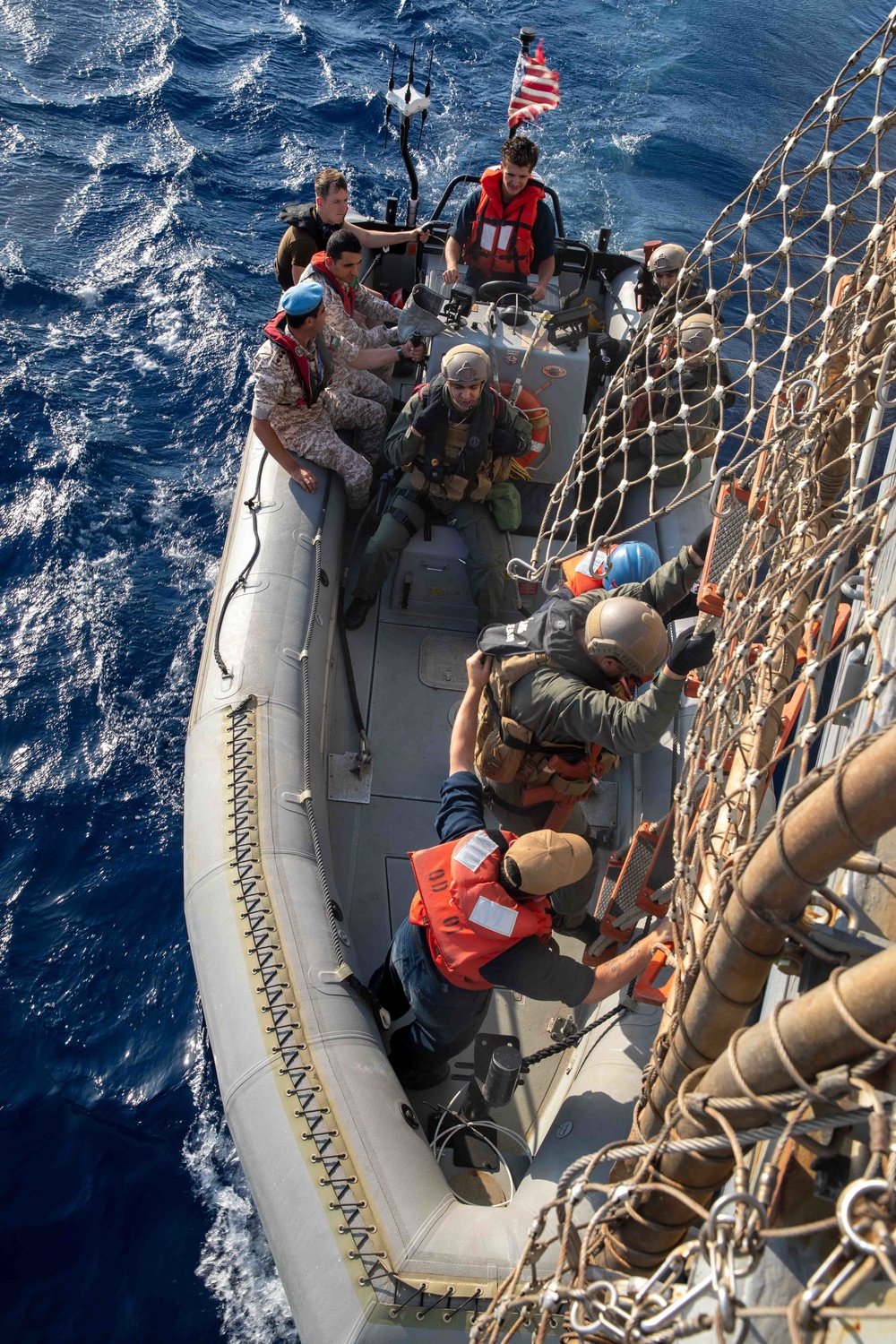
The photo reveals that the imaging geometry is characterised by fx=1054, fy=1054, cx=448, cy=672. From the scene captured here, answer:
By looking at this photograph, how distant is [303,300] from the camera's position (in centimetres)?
468

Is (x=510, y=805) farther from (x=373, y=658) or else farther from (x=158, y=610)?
(x=158, y=610)

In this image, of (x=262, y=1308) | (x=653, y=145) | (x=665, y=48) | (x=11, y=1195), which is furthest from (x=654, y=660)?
(x=665, y=48)

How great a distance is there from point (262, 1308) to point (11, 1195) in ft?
3.67

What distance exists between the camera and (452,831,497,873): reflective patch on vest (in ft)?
9.70

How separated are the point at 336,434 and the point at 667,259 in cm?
244

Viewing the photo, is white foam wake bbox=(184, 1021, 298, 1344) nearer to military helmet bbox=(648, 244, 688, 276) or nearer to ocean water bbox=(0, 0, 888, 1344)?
ocean water bbox=(0, 0, 888, 1344)

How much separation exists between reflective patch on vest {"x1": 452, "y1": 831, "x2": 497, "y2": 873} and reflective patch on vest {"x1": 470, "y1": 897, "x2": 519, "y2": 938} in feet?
0.32

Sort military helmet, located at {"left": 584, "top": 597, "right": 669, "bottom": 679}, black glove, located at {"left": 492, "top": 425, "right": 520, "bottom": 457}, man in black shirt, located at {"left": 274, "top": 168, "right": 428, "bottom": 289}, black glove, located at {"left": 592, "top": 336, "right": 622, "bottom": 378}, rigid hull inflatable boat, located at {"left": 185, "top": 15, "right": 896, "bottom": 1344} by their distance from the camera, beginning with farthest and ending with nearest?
black glove, located at {"left": 592, "top": 336, "right": 622, "bottom": 378} < man in black shirt, located at {"left": 274, "top": 168, "right": 428, "bottom": 289} < black glove, located at {"left": 492, "top": 425, "right": 520, "bottom": 457} < military helmet, located at {"left": 584, "top": 597, "right": 669, "bottom": 679} < rigid hull inflatable boat, located at {"left": 185, "top": 15, "right": 896, "bottom": 1344}

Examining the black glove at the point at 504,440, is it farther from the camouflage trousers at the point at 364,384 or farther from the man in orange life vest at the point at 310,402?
the camouflage trousers at the point at 364,384

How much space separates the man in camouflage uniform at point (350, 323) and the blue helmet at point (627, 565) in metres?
1.95

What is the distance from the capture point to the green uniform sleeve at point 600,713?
3.20 meters

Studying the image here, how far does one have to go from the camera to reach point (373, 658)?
5.10 metres

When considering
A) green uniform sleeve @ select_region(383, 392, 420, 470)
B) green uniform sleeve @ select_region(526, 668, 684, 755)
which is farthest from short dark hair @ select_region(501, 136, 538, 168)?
green uniform sleeve @ select_region(526, 668, 684, 755)

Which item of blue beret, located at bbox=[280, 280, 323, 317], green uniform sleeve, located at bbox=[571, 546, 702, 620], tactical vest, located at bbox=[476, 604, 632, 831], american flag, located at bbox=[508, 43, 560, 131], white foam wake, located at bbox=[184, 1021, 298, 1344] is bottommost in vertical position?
white foam wake, located at bbox=[184, 1021, 298, 1344]
